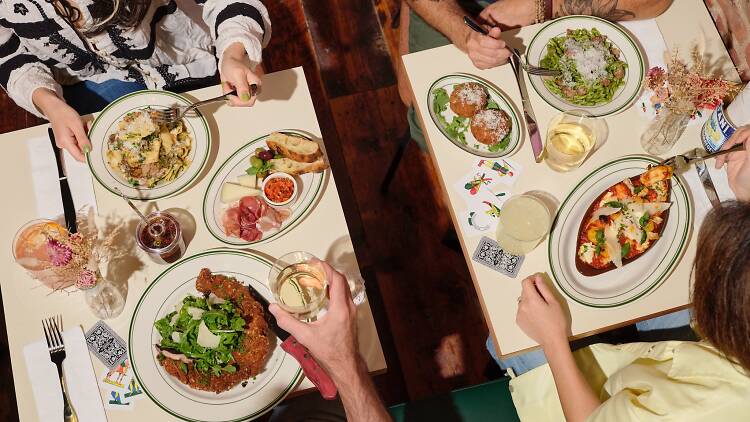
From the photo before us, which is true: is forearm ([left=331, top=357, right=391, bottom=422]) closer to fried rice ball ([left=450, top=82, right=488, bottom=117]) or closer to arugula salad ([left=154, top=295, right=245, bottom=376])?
arugula salad ([left=154, top=295, right=245, bottom=376])

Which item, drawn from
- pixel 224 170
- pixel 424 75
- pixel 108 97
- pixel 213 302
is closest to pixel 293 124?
pixel 224 170

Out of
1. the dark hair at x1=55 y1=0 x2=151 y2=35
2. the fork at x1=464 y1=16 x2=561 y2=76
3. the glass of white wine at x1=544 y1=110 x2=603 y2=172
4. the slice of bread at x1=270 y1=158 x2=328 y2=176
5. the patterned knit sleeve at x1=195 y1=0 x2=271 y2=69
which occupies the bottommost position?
the glass of white wine at x1=544 y1=110 x2=603 y2=172

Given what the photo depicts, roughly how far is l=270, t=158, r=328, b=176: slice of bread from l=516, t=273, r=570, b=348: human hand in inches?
23.5

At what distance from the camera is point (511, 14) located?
174 cm

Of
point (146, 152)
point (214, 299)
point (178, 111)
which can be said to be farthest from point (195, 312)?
point (178, 111)

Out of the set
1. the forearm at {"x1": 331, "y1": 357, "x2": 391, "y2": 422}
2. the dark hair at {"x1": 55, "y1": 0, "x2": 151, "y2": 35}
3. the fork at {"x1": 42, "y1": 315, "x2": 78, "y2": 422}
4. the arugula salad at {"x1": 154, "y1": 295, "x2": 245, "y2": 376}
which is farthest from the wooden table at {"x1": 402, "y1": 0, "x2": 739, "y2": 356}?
the fork at {"x1": 42, "y1": 315, "x2": 78, "y2": 422}

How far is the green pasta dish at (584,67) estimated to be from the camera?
1553 millimetres

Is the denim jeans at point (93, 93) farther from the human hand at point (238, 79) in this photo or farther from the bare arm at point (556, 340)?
the bare arm at point (556, 340)

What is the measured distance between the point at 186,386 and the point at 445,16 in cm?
134

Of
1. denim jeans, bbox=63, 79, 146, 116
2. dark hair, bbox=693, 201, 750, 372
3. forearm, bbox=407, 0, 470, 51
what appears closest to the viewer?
dark hair, bbox=693, 201, 750, 372

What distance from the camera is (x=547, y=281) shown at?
1.41m

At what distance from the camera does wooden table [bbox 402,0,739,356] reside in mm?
1385

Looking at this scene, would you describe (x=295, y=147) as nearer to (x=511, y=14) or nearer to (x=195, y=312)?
(x=195, y=312)

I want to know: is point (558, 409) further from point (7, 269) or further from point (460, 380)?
point (7, 269)
